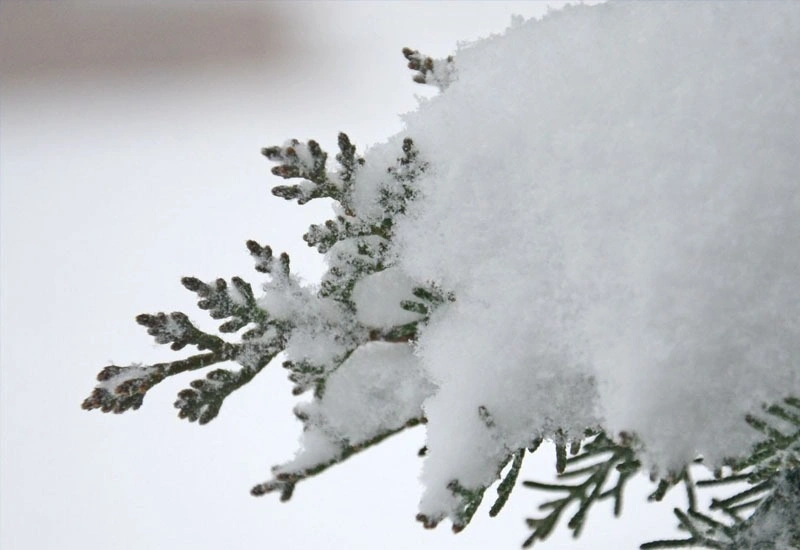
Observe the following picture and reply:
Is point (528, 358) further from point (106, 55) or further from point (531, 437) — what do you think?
point (106, 55)

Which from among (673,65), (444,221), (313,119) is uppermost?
(313,119)

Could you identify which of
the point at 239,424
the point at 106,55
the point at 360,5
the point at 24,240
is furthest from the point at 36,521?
the point at 360,5

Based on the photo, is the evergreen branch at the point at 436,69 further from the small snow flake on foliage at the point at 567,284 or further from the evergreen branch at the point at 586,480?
the evergreen branch at the point at 586,480

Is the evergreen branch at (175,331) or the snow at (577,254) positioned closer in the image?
the snow at (577,254)

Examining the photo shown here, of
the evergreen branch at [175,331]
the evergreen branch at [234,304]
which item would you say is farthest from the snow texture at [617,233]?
the evergreen branch at [175,331]

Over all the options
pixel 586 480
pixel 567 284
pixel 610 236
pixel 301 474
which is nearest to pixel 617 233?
pixel 610 236

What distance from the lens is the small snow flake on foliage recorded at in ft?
3.72

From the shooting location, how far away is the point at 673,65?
4.39ft

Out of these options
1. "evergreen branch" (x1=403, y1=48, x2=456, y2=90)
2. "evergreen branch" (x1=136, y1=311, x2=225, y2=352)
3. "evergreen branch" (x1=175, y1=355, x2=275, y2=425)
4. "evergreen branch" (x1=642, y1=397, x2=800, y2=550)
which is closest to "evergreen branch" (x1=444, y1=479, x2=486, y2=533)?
"evergreen branch" (x1=642, y1=397, x2=800, y2=550)

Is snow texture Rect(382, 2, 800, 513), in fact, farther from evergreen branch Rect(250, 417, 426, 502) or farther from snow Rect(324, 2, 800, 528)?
evergreen branch Rect(250, 417, 426, 502)

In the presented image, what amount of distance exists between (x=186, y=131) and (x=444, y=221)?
26.4 ft

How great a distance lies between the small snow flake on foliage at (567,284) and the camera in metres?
1.13

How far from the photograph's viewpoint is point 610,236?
48.7 inches

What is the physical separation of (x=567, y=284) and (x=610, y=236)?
107mm
